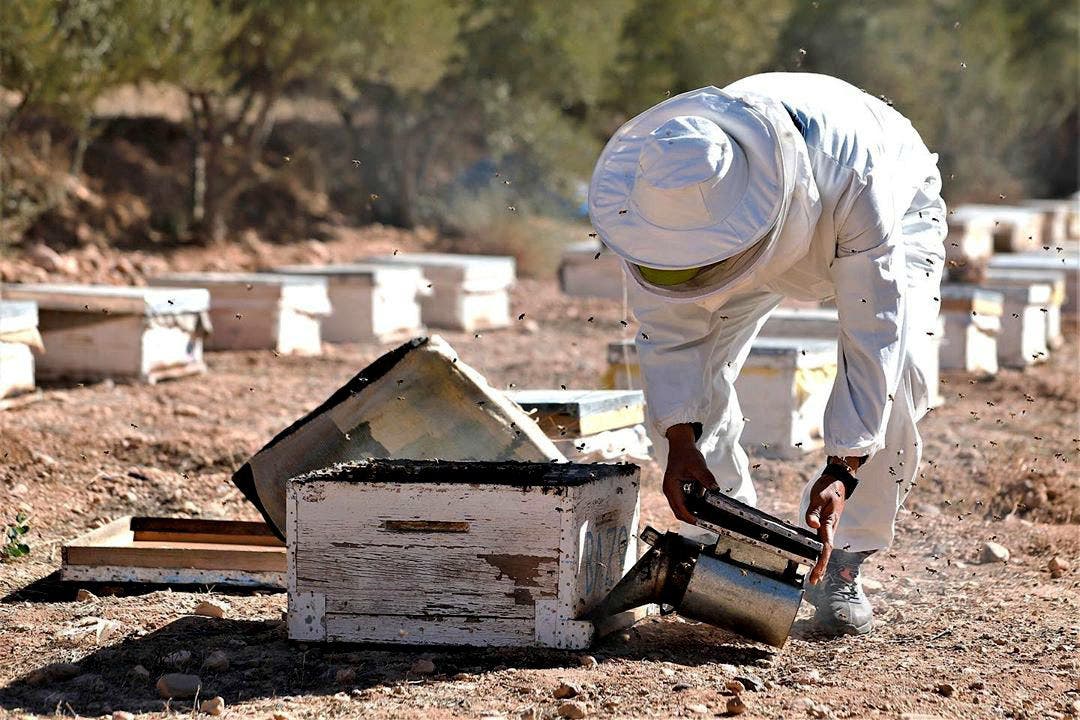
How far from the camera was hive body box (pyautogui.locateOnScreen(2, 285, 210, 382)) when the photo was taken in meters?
7.55

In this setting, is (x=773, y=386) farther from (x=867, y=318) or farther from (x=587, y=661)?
(x=587, y=661)

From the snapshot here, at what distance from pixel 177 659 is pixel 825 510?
1689mm

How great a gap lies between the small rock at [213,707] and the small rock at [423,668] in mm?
486

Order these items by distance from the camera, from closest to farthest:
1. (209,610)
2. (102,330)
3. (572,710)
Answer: (572,710) < (209,610) < (102,330)

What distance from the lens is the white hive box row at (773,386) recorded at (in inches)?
248

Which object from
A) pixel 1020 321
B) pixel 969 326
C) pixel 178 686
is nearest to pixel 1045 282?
pixel 1020 321

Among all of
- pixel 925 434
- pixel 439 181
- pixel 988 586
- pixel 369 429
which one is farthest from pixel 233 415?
pixel 439 181

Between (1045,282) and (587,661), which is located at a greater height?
(1045,282)

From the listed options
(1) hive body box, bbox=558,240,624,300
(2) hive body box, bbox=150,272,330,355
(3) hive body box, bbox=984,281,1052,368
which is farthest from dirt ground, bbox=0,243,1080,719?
(1) hive body box, bbox=558,240,624,300

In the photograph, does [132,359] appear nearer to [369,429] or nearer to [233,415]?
[233,415]

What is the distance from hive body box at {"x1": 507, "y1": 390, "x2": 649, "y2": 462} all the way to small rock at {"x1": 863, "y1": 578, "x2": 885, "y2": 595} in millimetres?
1067

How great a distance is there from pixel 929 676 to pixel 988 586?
1.09 m

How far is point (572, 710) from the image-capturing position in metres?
3.00

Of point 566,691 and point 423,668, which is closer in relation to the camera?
point 566,691
